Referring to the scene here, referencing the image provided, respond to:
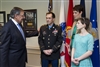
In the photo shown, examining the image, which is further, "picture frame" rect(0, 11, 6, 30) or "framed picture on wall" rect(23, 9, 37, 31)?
"picture frame" rect(0, 11, 6, 30)

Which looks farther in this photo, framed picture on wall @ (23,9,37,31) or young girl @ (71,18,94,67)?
framed picture on wall @ (23,9,37,31)

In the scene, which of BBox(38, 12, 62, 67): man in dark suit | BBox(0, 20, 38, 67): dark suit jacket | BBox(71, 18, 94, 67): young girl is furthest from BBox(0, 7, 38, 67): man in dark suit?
BBox(71, 18, 94, 67): young girl

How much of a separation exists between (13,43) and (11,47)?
0.21 feet

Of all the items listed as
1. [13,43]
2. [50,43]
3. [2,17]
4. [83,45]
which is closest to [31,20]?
[2,17]

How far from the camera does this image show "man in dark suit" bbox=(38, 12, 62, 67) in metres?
2.70

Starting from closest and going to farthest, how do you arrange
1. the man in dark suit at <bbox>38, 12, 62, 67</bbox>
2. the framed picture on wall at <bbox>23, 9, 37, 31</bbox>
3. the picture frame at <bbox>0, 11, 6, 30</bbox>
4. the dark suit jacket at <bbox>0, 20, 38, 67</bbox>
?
the dark suit jacket at <bbox>0, 20, 38, 67</bbox>
the man in dark suit at <bbox>38, 12, 62, 67</bbox>
the framed picture on wall at <bbox>23, 9, 37, 31</bbox>
the picture frame at <bbox>0, 11, 6, 30</bbox>

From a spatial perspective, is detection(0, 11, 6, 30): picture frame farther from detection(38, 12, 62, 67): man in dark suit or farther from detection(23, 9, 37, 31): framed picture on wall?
detection(38, 12, 62, 67): man in dark suit

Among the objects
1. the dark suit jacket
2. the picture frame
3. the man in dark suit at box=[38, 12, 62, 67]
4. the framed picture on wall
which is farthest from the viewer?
the picture frame

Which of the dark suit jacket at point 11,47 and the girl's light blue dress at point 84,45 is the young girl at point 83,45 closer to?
the girl's light blue dress at point 84,45

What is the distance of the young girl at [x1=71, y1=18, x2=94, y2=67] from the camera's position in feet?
7.34

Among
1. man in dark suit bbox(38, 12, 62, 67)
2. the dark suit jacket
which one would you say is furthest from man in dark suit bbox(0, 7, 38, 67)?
man in dark suit bbox(38, 12, 62, 67)

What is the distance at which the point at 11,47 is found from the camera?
2293mm

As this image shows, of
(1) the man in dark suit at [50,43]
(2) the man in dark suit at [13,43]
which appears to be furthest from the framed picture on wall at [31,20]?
(2) the man in dark suit at [13,43]

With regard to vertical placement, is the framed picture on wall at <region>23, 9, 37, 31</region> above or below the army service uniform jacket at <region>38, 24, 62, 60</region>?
above
